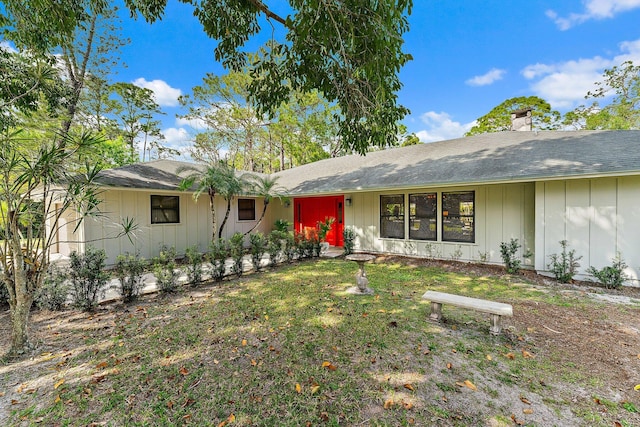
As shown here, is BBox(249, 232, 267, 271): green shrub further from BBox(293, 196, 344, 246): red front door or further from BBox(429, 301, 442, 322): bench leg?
BBox(429, 301, 442, 322): bench leg

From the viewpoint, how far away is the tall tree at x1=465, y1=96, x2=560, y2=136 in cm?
2114

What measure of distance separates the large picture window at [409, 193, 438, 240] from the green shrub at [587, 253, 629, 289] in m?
3.61

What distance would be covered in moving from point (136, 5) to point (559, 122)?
91.5 ft

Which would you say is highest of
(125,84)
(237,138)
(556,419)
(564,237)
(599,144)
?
(125,84)

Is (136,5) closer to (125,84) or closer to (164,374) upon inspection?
(164,374)

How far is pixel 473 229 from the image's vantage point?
25.4 ft

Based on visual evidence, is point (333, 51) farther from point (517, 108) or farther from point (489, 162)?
point (517, 108)

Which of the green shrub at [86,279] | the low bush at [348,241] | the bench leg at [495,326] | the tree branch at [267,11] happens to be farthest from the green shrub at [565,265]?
the green shrub at [86,279]

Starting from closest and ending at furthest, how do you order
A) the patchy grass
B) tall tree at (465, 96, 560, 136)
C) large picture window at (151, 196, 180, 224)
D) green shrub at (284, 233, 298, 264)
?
the patchy grass
green shrub at (284, 233, 298, 264)
large picture window at (151, 196, 180, 224)
tall tree at (465, 96, 560, 136)

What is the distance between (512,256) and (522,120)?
20.6 feet

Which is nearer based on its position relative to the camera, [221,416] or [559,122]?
[221,416]

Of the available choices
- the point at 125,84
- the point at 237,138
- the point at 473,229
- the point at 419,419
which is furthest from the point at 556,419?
the point at 237,138

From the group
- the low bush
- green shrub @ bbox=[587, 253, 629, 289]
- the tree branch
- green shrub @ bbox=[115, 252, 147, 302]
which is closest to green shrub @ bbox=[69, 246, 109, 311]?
green shrub @ bbox=[115, 252, 147, 302]

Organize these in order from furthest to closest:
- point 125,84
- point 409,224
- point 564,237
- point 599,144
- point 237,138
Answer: point 237,138 < point 125,84 < point 409,224 < point 599,144 < point 564,237
